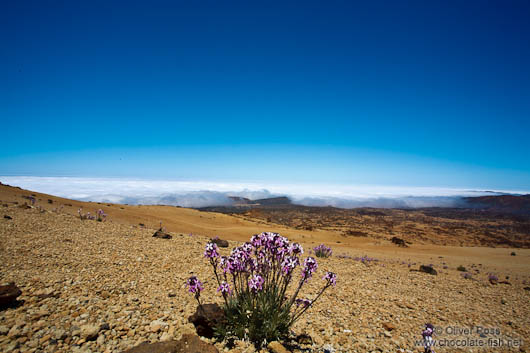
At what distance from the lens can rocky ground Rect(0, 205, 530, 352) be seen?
3.30 meters

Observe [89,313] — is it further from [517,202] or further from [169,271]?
[517,202]

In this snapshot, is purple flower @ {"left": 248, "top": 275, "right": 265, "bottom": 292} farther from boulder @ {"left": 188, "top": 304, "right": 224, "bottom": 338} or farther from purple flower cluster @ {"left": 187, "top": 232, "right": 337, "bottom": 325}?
boulder @ {"left": 188, "top": 304, "right": 224, "bottom": 338}

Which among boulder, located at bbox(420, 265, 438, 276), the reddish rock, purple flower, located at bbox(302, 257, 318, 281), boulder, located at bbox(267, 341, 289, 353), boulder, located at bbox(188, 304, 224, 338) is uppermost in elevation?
purple flower, located at bbox(302, 257, 318, 281)

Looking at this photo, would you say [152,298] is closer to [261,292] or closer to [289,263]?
[261,292]

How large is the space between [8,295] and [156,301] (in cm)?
198

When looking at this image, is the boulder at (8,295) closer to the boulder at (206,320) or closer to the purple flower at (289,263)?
the boulder at (206,320)

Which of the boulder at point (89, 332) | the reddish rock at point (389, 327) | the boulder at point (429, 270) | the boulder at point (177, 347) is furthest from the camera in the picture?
the boulder at point (429, 270)

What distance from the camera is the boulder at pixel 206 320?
3.48 metres

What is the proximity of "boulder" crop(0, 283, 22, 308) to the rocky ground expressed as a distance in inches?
5.5

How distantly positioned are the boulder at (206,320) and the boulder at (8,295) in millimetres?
2530

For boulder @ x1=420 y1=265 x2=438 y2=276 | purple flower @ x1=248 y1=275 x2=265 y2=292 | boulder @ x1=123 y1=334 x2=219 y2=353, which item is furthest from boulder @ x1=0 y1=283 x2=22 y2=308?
boulder @ x1=420 y1=265 x2=438 y2=276

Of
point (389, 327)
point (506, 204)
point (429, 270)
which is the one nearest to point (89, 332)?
point (389, 327)

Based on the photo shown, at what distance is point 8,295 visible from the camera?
3.47 m

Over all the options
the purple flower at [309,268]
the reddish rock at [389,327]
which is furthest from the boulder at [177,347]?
the reddish rock at [389,327]
